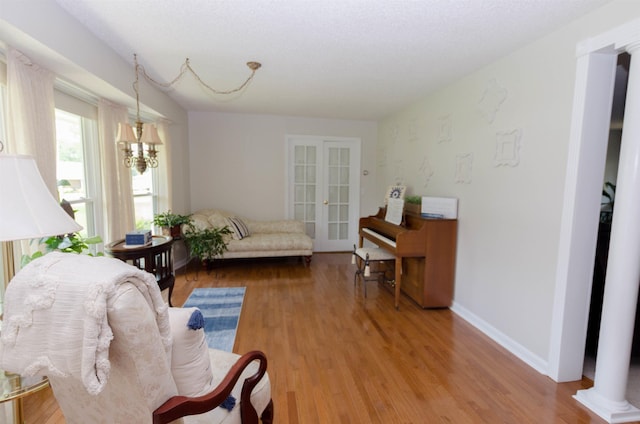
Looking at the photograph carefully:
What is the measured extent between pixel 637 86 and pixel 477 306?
6.69 feet

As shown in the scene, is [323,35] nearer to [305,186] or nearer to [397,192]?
[397,192]

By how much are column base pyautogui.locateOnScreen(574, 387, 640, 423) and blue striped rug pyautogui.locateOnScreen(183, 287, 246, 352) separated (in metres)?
2.43

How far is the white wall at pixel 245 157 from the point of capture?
515cm

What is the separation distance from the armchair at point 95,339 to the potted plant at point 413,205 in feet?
9.63

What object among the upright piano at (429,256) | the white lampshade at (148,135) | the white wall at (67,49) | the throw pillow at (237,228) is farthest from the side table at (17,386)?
the throw pillow at (237,228)

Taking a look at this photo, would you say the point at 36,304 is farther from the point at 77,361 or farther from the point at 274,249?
the point at 274,249

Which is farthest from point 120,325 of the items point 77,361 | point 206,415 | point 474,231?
point 474,231

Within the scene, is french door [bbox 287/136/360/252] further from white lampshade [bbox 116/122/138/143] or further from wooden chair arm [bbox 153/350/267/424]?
wooden chair arm [bbox 153/350/267/424]

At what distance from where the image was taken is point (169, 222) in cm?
400

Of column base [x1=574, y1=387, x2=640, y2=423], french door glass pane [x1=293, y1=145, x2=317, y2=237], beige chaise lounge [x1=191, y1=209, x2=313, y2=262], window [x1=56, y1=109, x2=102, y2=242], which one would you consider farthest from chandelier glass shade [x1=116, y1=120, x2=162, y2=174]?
column base [x1=574, y1=387, x2=640, y2=423]

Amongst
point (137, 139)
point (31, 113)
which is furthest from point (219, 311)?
point (31, 113)

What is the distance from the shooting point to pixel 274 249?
4605mm

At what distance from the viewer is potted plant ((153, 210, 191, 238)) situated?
397cm

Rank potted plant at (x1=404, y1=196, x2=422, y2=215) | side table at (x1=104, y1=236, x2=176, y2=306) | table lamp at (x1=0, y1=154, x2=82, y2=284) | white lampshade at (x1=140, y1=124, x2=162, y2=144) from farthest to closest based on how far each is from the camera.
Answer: potted plant at (x1=404, y1=196, x2=422, y2=215), white lampshade at (x1=140, y1=124, x2=162, y2=144), side table at (x1=104, y1=236, x2=176, y2=306), table lamp at (x1=0, y1=154, x2=82, y2=284)
